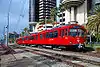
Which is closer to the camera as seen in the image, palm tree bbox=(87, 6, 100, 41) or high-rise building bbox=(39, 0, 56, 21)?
palm tree bbox=(87, 6, 100, 41)

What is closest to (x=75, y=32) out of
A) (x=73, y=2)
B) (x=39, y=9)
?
(x=73, y=2)

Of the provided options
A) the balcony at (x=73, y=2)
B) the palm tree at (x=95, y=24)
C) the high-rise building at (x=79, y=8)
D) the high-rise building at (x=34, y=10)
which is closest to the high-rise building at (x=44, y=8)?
the high-rise building at (x=34, y=10)

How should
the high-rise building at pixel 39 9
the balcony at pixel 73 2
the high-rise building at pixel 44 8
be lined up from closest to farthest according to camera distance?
the balcony at pixel 73 2 < the high-rise building at pixel 44 8 < the high-rise building at pixel 39 9

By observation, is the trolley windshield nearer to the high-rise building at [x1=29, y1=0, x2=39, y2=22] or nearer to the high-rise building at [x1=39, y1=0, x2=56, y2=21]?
the high-rise building at [x1=39, y1=0, x2=56, y2=21]

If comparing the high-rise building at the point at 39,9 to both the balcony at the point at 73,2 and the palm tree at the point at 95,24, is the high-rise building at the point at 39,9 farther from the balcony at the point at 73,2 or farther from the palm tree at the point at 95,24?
the palm tree at the point at 95,24

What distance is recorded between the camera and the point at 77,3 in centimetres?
9694

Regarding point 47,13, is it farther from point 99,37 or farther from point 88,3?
point 99,37

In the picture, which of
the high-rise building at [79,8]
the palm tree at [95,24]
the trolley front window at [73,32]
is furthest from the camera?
the high-rise building at [79,8]

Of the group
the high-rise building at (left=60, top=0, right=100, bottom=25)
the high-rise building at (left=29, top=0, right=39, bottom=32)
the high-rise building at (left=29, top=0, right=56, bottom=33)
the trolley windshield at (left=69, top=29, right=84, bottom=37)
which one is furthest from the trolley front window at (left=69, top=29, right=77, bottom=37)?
the high-rise building at (left=29, top=0, right=39, bottom=32)

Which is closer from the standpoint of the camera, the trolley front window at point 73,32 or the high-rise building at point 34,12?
the trolley front window at point 73,32

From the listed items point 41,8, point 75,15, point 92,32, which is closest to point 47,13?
point 41,8

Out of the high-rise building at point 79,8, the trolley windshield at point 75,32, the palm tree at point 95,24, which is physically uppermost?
the high-rise building at point 79,8

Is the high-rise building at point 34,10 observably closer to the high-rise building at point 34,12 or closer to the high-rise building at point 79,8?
the high-rise building at point 34,12

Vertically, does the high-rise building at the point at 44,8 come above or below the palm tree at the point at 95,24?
above
